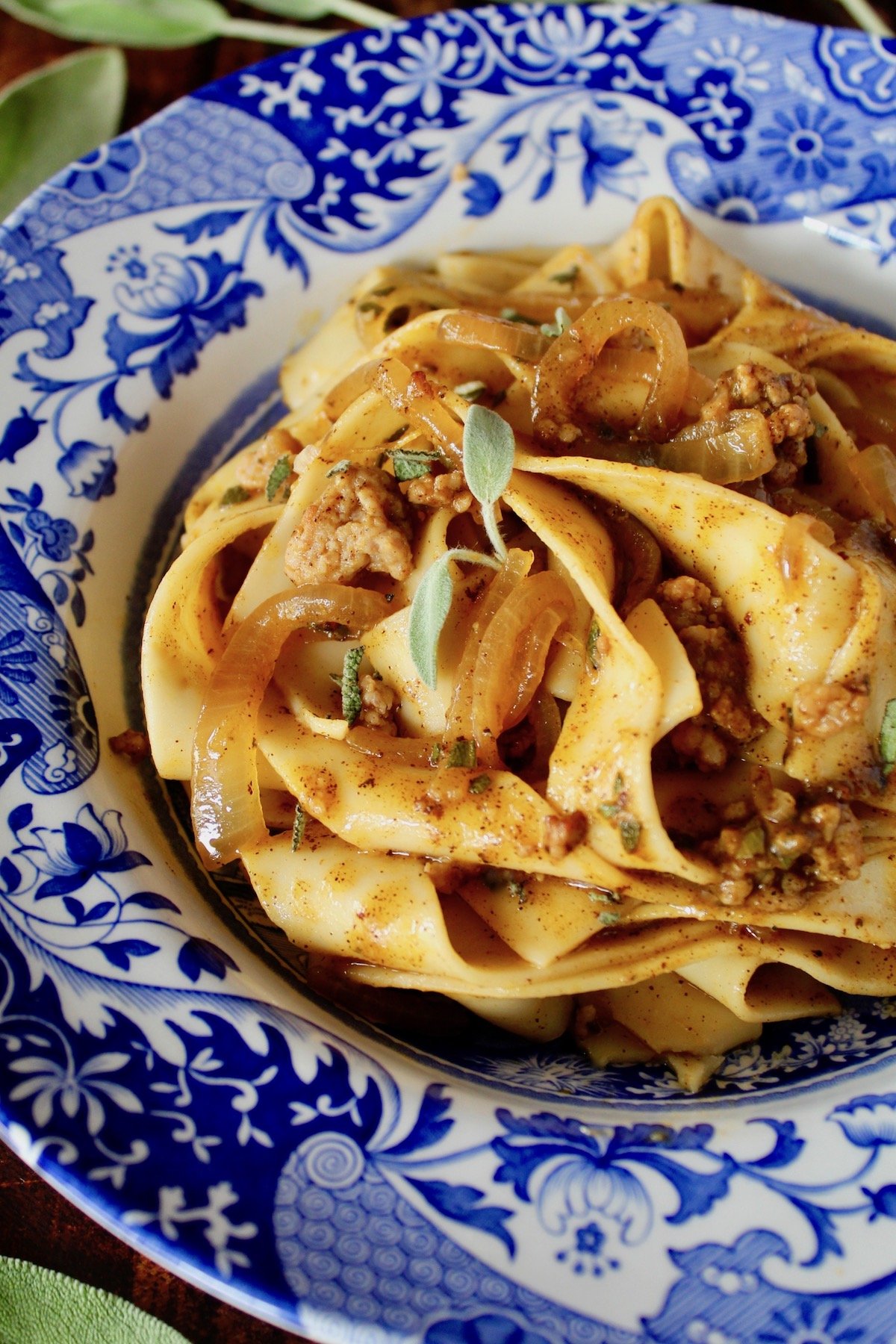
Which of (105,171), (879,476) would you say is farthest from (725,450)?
(105,171)

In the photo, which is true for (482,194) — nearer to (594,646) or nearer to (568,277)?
(568,277)

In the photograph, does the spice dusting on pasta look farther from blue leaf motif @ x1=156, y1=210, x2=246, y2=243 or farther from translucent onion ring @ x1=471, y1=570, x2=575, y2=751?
blue leaf motif @ x1=156, y1=210, x2=246, y2=243

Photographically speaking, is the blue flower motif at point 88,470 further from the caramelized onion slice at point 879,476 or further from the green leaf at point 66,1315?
the caramelized onion slice at point 879,476

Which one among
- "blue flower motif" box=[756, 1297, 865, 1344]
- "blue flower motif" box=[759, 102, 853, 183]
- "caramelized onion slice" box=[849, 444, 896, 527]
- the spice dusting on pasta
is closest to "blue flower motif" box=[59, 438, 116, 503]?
the spice dusting on pasta

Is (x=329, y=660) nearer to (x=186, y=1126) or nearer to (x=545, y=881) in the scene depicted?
(x=545, y=881)

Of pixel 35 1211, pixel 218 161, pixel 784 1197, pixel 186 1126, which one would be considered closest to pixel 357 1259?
pixel 186 1126

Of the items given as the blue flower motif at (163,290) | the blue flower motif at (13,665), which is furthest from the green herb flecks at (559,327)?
the blue flower motif at (13,665)
